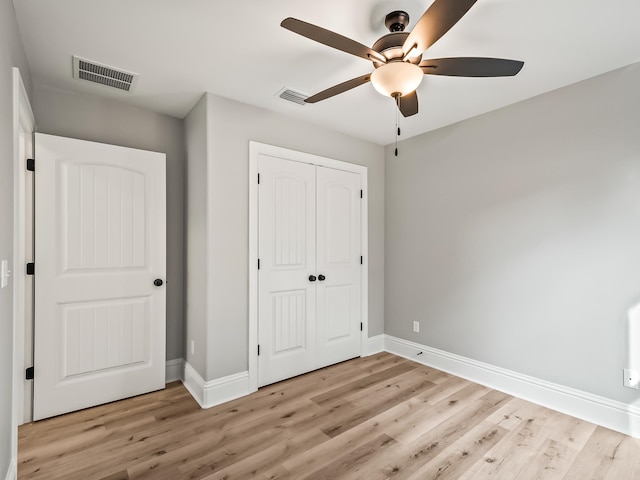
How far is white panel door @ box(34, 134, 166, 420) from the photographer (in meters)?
2.38

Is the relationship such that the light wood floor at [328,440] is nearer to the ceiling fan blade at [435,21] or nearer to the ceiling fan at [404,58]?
the ceiling fan at [404,58]

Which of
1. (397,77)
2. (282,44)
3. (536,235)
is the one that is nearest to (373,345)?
(536,235)

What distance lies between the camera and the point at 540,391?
8.55 ft

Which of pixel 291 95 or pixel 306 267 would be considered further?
pixel 306 267

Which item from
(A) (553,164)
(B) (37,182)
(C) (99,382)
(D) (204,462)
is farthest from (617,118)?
(C) (99,382)

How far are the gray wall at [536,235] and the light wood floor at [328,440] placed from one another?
0.51 m

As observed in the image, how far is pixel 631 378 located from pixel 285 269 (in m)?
2.67

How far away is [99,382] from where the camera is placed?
8.39 ft

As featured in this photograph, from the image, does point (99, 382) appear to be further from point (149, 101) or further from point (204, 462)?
point (149, 101)

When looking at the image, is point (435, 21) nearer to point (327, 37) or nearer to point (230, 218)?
point (327, 37)

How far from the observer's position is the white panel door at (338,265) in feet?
10.9

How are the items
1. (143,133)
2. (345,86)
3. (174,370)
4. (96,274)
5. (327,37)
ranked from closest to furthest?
(327,37), (345,86), (96,274), (143,133), (174,370)

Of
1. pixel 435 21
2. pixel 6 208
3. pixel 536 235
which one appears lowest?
pixel 536 235

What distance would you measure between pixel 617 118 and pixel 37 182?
13.7 feet
